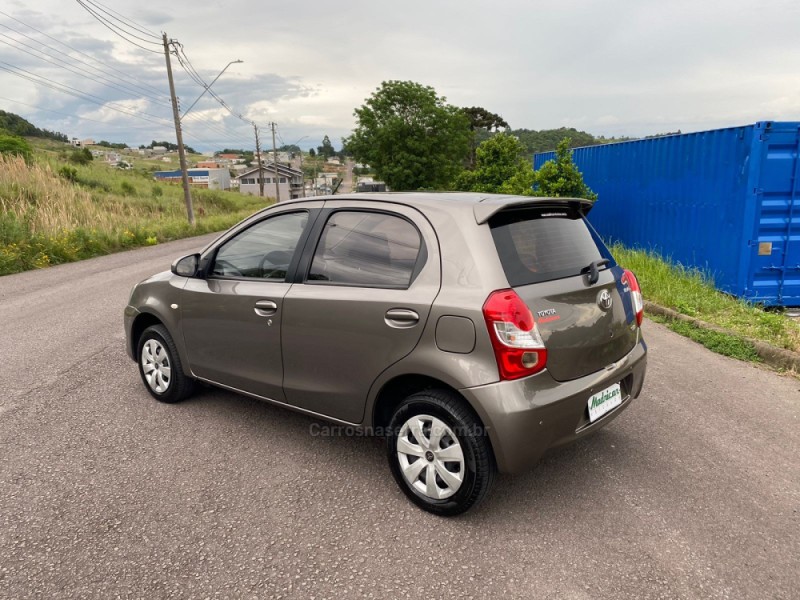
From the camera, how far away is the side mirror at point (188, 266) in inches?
154

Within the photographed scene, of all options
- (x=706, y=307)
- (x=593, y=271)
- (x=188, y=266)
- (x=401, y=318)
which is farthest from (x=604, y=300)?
(x=706, y=307)

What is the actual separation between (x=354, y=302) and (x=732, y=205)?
674 centimetres

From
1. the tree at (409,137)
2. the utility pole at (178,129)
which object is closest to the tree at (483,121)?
the tree at (409,137)

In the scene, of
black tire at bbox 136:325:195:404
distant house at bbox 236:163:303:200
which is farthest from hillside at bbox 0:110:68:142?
black tire at bbox 136:325:195:404

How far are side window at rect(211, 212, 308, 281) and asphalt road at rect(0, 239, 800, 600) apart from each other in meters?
1.15

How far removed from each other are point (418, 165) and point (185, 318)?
133 feet

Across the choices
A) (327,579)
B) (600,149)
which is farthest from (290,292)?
(600,149)

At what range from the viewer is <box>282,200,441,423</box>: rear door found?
9.30 ft

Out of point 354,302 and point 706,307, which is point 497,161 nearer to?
point 706,307

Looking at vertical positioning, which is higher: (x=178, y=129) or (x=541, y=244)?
(x=178, y=129)

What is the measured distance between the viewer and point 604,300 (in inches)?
117

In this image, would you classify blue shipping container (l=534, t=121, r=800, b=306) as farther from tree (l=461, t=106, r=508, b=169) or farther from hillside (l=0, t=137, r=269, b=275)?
tree (l=461, t=106, r=508, b=169)

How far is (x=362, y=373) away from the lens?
9.86 feet

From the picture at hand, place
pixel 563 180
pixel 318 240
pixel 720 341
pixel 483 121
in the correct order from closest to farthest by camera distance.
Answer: pixel 318 240
pixel 720 341
pixel 563 180
pixel 483 121
